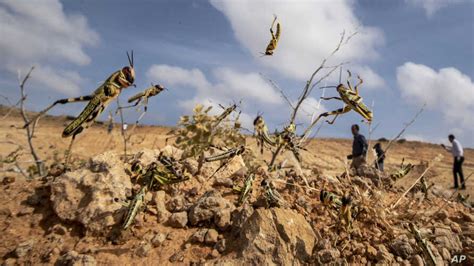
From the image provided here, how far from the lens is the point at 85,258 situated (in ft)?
10.9

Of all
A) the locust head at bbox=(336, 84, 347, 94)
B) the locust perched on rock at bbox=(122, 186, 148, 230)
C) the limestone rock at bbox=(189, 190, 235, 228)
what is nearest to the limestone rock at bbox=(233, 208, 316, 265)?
the limestone rock at bbox=(189, 190, 235, 228)

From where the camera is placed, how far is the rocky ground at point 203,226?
3359 mm

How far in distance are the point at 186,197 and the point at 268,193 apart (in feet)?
3.44

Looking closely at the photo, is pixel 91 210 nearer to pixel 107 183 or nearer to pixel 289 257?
pixel 107 183

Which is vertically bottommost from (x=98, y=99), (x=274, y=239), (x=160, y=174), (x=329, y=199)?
(x=274, y=239)

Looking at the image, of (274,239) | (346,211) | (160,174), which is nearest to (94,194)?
(160,174)

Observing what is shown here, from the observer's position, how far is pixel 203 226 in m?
3.75

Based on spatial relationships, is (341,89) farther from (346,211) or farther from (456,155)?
(456,155)

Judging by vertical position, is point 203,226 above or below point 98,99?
below

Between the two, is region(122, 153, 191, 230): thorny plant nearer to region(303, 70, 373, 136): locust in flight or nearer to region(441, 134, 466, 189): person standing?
region(303, 70, 373, 136): locust in flight

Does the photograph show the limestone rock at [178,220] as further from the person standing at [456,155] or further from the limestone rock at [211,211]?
the person standing at [456,155]

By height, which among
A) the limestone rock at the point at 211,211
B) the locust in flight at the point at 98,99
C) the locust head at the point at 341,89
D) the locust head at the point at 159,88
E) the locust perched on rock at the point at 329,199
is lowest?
the limestone rock at the point at 211,211

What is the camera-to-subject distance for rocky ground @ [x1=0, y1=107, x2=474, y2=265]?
11.0ft

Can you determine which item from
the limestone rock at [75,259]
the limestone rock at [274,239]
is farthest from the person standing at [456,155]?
the limestone rock at [75,259]
